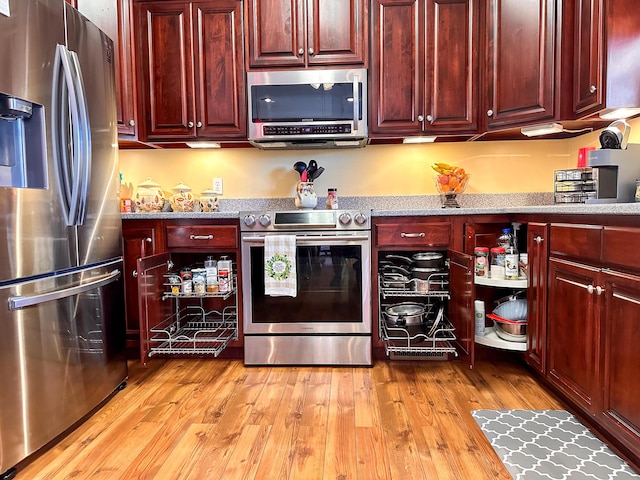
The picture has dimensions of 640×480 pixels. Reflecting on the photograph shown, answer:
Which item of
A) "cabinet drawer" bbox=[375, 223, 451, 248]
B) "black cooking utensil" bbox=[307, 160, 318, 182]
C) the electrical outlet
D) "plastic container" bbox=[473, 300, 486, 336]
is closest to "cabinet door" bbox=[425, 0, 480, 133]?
"cabinet drawer" bbox=[375, 223, 451, 248]

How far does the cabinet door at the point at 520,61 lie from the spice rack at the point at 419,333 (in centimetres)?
104

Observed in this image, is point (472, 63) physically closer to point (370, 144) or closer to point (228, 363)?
point (370, 144)

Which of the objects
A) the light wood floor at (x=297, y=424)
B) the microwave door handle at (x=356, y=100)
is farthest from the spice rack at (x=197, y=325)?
the microwave door handle at (x=356, y=100)

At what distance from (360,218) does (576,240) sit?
1.05 metres

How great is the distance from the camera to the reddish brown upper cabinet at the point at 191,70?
245cm

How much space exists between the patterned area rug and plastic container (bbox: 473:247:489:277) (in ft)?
2.47

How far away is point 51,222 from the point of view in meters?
1.51

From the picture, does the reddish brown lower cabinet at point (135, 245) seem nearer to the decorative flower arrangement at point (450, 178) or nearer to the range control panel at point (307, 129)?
the range control panel at point (307, 129)

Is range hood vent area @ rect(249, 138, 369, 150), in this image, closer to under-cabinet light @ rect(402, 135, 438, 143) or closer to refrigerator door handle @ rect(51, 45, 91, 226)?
under-cabinet light @ rect(402, 135, 438, 143)

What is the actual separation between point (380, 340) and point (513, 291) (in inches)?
33.7

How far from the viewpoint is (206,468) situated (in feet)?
4.60

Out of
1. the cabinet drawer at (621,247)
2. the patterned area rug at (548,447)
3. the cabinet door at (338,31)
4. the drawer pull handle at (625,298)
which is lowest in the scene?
the patterned area rug at (548,447)

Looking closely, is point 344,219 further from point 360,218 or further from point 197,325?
point 197,325

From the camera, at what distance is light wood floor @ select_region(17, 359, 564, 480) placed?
1397mm
